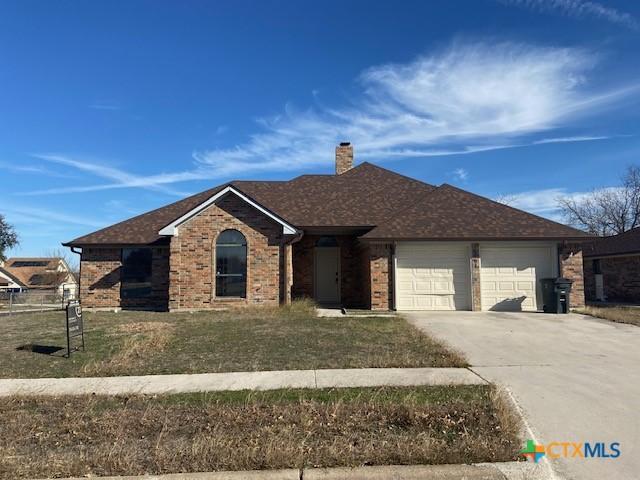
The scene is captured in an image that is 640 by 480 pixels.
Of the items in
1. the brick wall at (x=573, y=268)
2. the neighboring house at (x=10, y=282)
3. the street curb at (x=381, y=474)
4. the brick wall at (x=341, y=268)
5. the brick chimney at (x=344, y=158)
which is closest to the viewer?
the street curb at (x=381, y=474)

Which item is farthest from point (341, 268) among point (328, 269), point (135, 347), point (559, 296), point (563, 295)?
point (135, 347)

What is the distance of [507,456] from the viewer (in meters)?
3.94

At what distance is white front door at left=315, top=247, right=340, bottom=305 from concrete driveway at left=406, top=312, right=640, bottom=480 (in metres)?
5.72

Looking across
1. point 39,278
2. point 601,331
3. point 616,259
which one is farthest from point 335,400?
point 39,278

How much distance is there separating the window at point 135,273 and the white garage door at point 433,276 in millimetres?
9987

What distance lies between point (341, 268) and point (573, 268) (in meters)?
8.72

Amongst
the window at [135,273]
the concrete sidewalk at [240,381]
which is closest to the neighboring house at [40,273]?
the window at [135,273]

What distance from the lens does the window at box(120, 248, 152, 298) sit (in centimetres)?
1753

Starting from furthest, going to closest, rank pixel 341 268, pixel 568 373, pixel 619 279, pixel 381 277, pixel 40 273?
pixel 40 273, pixel 619 279, pixel 341 268, pixel 381 277, pixel 568 373

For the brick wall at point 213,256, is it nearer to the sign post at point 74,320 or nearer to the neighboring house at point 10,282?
the sign post at point 74,320

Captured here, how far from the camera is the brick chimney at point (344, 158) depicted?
75.3 ft

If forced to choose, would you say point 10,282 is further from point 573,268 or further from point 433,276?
point 573,268

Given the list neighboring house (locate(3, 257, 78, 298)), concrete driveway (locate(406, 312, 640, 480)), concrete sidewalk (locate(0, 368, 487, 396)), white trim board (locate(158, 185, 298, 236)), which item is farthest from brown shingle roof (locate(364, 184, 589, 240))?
neighboring house (locate(3, 257, 78, 298))

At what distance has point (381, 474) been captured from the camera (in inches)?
143
